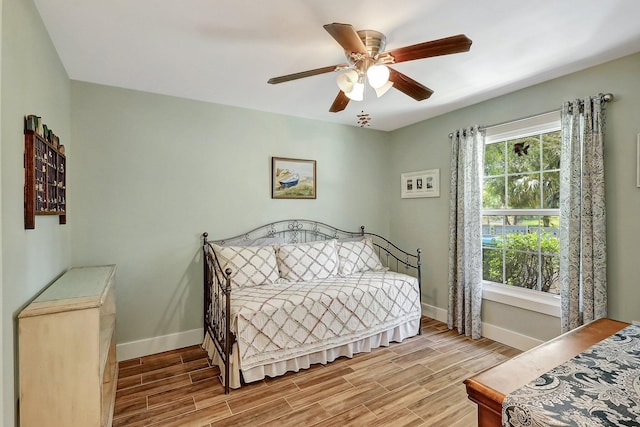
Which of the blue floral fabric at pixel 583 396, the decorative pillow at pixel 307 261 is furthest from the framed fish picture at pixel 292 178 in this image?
the blue floral fabric at pixel 583 396

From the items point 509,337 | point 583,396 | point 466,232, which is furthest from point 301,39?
point 509,337

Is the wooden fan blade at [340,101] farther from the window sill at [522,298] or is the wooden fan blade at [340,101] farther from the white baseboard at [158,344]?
the white baseboard at [158,344]

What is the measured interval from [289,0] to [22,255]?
1829 mm

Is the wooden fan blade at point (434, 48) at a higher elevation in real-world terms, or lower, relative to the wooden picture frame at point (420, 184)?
higher

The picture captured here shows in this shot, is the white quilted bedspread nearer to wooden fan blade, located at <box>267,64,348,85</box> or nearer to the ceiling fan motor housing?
wooden fan blade, located at <box>267,64,348,85</box>

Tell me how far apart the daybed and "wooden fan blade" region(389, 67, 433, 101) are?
173 cm

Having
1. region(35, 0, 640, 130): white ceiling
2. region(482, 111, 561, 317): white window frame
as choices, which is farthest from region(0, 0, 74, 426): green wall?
region(482, 111, 561, 317): white window frame

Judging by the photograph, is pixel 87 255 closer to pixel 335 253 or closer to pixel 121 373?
pixel 121 373

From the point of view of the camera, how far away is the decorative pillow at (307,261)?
3.17 m

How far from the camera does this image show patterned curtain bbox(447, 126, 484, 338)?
10.3 ft

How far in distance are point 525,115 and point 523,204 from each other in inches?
32.9

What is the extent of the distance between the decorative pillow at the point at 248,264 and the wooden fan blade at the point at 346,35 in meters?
2.05

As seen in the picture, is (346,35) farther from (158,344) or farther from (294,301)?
(158,344)

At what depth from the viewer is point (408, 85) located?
2018mm
